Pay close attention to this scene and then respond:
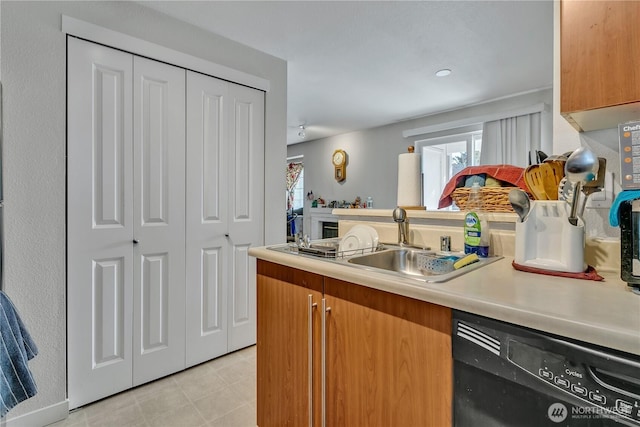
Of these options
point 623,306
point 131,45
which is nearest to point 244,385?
point 623,306

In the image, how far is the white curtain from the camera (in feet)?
11.0

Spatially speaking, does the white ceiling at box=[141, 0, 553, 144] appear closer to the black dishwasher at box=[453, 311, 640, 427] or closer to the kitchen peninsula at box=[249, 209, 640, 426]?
the kitchen peninsula at box=[249, 209, 640, 426]

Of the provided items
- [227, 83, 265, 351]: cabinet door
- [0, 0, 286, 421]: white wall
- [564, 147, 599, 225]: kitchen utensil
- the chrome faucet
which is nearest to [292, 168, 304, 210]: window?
[227, 83, 265, 351]: cabinet door

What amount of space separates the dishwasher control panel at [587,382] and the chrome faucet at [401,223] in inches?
33.5

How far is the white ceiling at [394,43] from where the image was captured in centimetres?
196

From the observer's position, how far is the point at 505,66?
2744 millimetres

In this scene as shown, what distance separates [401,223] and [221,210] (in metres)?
1.38

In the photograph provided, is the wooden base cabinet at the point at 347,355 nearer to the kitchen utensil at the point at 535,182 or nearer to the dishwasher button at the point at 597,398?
the dishwasher button at the point at 597,398

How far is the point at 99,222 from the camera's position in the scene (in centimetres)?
180

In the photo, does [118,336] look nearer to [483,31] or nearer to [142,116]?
[142,116]

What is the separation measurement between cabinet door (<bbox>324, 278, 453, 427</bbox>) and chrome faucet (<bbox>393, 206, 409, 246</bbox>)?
22.2 inches

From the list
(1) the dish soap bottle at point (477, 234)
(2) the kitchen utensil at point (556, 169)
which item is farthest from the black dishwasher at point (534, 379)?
(2) the kitchen utensil at point (556, 169)

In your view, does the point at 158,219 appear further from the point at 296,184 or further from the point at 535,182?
the point at 296,184

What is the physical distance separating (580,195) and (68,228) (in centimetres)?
228
